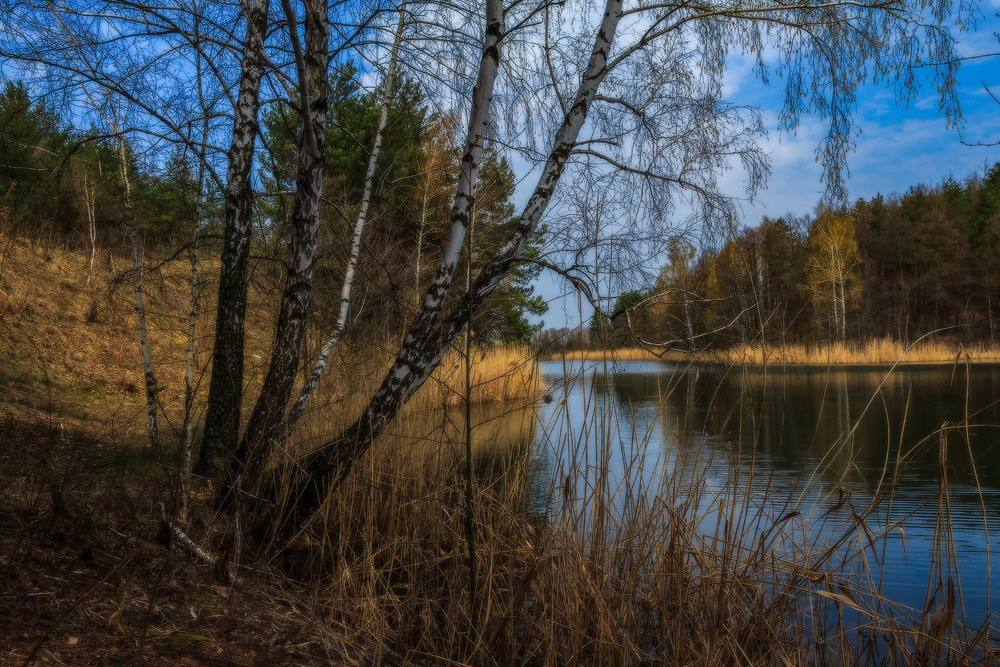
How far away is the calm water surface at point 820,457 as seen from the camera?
2.41 m

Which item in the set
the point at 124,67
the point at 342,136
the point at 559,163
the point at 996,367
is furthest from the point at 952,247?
the point at 124,67

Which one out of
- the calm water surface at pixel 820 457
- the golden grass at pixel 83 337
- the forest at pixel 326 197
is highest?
the forest at pixel 326 197

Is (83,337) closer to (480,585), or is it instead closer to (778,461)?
(480,585)

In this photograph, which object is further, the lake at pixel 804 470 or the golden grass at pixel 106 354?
the golden grass at pixel 106 354

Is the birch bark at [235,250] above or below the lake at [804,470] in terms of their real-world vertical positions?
above

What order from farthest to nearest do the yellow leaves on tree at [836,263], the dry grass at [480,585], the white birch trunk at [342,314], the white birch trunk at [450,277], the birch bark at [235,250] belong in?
the yellow leaves on tree at [836,263]
the birch bark at [235,250]
the white birch trunk at [342,314]
the white birch trunk at [450,277]
the dry grass at [480,585]

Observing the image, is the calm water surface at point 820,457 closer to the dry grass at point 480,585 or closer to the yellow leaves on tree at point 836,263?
the dry grass at point 480,585

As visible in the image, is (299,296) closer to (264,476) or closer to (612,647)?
(264,476)

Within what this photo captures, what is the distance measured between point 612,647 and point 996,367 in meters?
Result: 21.4

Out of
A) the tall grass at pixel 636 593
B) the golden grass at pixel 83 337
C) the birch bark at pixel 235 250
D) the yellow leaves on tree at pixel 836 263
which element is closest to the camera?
the tall grass at pixel 636 593

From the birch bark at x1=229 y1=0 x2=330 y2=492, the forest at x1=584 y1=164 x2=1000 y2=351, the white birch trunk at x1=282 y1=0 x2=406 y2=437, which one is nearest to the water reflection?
the white birch trunk at x1=282 y1=0 x2=406 y2=437

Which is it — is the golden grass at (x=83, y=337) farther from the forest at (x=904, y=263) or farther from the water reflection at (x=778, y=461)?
the forest at (x=904, y=263)

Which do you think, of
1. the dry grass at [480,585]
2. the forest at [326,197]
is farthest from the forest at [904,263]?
the dry grass at [480,585]

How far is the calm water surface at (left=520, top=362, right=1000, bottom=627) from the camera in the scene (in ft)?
7.89
